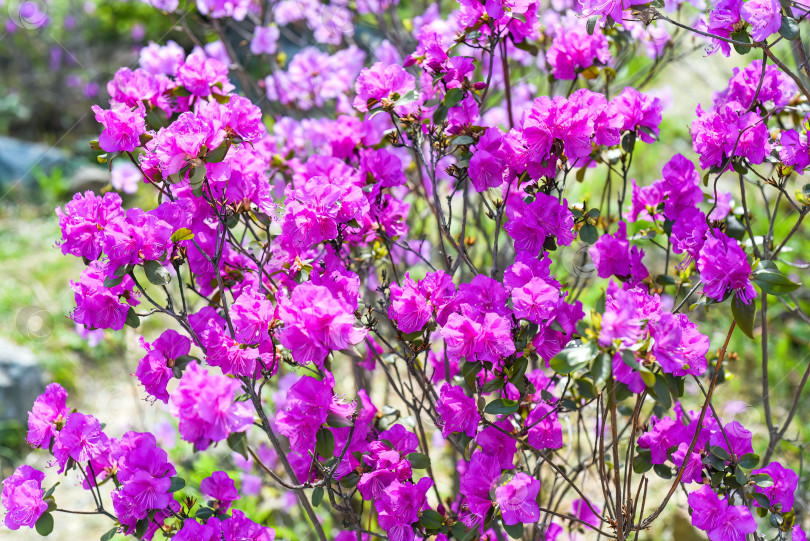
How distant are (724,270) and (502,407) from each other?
1.33 ft

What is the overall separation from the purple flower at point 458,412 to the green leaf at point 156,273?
19.9 inches

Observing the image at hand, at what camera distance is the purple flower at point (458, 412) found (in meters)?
1.23

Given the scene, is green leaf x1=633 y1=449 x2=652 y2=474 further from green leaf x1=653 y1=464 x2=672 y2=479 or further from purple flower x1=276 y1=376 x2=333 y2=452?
purple flower x1=276 y1=376 x2=333 y2=452

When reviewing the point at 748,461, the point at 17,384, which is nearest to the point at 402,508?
the point at 748,461

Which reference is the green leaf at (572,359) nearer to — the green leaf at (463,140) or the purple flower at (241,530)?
the green leaf at (463,140)

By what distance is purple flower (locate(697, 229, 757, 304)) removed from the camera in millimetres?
1062

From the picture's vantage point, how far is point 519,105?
2.58 m

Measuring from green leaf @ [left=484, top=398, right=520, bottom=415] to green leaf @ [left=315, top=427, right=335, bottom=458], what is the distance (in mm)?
261

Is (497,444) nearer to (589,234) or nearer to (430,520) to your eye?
(430,520)

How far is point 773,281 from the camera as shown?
105cm

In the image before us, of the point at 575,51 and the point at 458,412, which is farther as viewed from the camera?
the point at 575,51

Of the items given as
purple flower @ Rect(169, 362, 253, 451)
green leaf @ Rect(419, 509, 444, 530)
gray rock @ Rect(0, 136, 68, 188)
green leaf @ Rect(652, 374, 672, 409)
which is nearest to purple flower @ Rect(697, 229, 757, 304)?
green leaf @ Rect(652, 374, 672, 409)

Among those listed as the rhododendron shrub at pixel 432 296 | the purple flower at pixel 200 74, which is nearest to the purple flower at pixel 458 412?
the rhododendron shrub at pixel 432 296

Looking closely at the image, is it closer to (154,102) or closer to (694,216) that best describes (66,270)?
(154,102)
